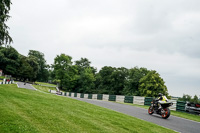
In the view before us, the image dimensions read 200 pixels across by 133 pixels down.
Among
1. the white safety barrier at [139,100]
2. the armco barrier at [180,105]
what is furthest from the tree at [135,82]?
the armco barrier at [180,105]

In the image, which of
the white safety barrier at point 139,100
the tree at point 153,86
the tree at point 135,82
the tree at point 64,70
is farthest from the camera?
the tree at point 64,70

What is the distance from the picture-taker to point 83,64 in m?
103

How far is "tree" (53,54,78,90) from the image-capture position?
80.4 metres

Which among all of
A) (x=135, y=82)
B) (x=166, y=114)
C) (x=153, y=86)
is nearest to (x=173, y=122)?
(x=166, y=114)

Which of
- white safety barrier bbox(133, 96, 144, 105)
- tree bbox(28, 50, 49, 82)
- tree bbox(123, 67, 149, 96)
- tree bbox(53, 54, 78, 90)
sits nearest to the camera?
white safety barrier bbox(133, 96, 144, 105)

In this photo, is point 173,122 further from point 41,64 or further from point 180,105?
point 41,64

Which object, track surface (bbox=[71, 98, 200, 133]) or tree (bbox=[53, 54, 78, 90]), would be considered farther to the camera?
tree (bbox=[53, 54, 78, 90])

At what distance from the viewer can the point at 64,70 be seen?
3216 inches

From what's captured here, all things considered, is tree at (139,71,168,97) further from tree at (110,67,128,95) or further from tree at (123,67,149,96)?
tree at (110,67,128,95)

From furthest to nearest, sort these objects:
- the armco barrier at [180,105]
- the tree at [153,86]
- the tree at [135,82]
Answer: the tree at [135,82]
the tree at [153,86]
the armco barrier at [180,105]

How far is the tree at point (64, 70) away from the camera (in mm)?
80375

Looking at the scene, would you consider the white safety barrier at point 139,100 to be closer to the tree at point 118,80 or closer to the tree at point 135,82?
the tree at point 135,82

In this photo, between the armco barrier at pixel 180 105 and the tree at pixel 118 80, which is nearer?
the armco barrier at pixel 180 105

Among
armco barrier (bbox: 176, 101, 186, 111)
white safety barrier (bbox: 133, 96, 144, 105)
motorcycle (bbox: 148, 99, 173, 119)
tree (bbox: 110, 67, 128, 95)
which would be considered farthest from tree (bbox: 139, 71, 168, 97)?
motorcycle (bbox: 148, 99, 173, 119)
